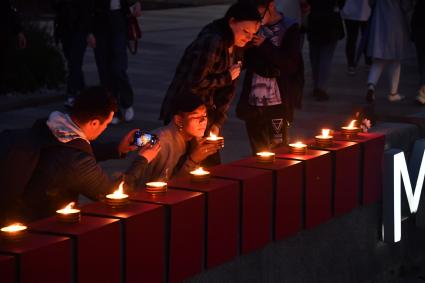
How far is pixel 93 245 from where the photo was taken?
532cm

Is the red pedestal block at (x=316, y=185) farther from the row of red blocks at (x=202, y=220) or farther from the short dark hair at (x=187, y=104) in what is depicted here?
the short dark hair at (x=187, y=104)

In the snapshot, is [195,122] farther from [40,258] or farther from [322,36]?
[322,36]

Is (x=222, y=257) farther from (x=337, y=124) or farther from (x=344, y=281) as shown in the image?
(x=337, y=124)

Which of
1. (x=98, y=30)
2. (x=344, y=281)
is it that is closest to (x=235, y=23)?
(x=344, y=281)

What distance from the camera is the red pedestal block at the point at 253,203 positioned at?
21.0 feet

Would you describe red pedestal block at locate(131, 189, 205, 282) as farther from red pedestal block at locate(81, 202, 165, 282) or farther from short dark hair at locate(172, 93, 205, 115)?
short dark hair at locate(172, 93, 205, 115)

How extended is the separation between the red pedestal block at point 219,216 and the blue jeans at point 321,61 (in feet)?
28.3

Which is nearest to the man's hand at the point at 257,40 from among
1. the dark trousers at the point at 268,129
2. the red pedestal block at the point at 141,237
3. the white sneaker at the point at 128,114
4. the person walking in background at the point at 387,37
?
the dark trousers at the point at 268,129

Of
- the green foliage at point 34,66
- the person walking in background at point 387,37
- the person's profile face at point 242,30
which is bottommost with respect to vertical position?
the green foliage at point 34,66

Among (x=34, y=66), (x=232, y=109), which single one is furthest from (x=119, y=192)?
(x=34, y=66)

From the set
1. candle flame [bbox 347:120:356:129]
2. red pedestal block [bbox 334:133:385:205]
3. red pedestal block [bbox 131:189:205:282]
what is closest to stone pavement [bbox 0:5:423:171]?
candle flame [bbox 347:120:356:129]

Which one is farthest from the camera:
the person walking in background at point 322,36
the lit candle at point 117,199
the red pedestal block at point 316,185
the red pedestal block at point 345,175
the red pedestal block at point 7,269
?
the person walking in background at point 322,36

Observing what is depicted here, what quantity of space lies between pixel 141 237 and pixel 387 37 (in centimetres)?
951

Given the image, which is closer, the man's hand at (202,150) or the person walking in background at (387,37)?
the man's hand at (202,150)
